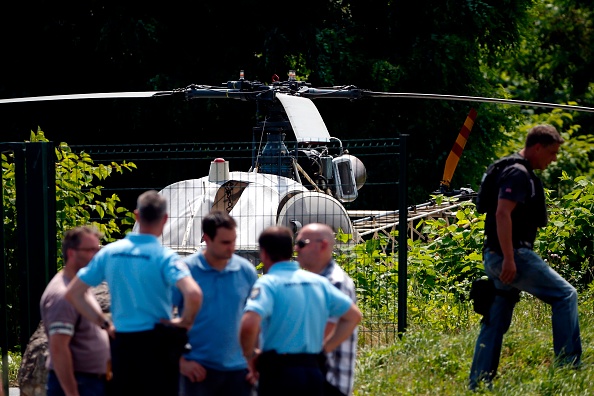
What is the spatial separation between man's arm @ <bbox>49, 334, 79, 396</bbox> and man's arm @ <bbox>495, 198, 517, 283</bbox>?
2777mm

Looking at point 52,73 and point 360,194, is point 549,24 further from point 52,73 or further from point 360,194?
point 52,73

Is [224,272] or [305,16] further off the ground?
[305,16]

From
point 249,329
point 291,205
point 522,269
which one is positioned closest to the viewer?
point 249,329

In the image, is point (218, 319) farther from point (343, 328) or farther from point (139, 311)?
point (343, 328)

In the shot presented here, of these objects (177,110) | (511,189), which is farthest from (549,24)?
(511,189)

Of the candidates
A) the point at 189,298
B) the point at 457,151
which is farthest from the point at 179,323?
the point at 457,151

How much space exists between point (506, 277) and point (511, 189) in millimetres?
567

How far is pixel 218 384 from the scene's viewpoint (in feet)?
18.0

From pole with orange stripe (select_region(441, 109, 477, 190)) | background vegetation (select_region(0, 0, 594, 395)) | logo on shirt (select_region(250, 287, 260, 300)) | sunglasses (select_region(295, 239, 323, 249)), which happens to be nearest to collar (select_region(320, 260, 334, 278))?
sunglasses (select_region(295, 239, 323, 249))

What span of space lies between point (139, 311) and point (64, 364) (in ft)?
1.53

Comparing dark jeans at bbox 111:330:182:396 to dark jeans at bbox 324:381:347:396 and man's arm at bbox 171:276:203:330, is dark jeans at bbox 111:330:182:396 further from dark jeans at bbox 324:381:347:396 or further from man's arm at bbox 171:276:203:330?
dark jeans at bbox 324:381:347:396

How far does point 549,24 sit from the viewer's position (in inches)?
1373

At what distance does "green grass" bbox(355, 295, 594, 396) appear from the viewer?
6.95 metres

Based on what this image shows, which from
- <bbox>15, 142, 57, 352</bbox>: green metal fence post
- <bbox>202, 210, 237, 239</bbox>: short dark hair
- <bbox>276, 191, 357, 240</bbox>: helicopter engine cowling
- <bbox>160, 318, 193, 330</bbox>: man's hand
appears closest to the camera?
<bbox>160, 318, 193, 330</bbox>: man's hand
